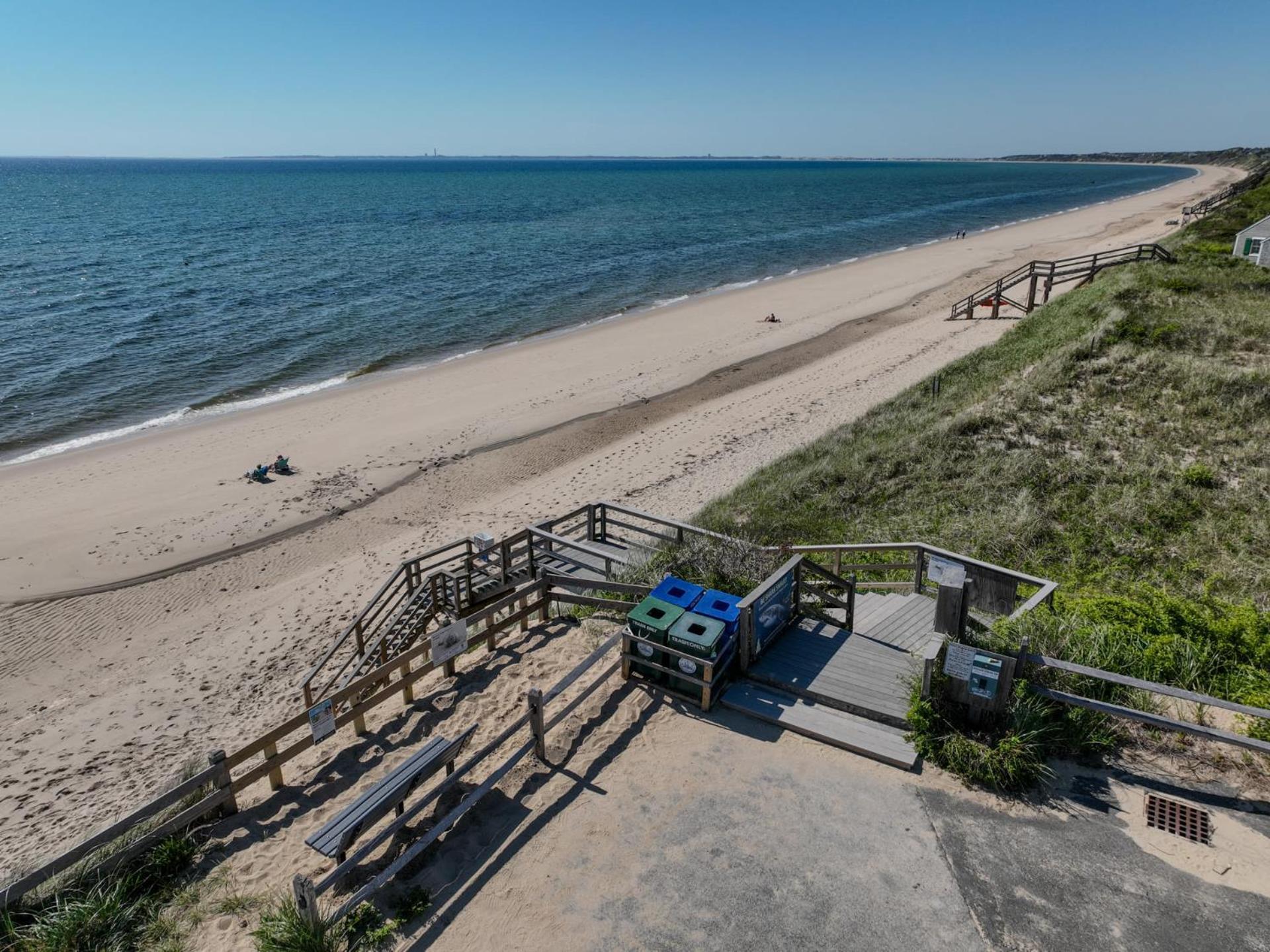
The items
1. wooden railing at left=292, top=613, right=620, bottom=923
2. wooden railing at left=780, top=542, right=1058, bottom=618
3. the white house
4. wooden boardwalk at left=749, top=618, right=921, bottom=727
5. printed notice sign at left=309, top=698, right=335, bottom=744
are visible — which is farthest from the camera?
the white house

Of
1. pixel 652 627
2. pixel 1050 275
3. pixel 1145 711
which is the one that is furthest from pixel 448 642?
pixel 1050 275

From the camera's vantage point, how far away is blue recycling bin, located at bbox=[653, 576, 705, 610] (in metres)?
9.62

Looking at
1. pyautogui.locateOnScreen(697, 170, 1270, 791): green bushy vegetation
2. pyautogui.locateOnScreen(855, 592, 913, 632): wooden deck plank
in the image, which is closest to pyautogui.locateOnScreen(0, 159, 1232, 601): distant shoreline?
pyautogui.locateOnScreen(697, 170, 1270, 791): green bushy vegetation

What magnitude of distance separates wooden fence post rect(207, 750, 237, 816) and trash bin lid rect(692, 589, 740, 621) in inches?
214

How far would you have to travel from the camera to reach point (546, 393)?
29.3 m

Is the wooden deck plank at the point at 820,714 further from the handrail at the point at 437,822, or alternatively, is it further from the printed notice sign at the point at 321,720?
the printed notice sign at the point at 321,720

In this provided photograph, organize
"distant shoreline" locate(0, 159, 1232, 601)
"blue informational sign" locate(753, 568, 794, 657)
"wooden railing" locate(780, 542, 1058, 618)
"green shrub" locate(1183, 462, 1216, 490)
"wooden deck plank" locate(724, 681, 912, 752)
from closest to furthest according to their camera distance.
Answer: "wooden deck plank" locate(724, 681, 912, 752)
"blue informational sign" locate(753, 568, 794, 657)
"wooden railing" locate(780, 542, 1058, 618)
"green shrub" locate(1183, 462, 1216, 490)
"distant shoreline" locate(0, 159, 1232, 601)

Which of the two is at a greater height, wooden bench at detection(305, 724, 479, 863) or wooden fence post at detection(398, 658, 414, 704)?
wooden bench at detection(305, 724, 479, 863)

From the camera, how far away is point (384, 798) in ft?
23.5

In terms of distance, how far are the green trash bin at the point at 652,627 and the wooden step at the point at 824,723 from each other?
911mm

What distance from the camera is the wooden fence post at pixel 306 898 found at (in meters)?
5.89

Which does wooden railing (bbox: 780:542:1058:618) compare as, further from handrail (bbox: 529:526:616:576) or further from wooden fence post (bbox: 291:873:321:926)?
wooden fence post (bbox: 291:873:321:926)

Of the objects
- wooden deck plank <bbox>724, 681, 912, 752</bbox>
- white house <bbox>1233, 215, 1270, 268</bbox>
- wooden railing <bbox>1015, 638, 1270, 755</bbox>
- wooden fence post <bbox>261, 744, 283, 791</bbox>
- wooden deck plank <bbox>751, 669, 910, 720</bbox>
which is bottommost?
wooden fence post <bbox>261, 744, 283, 791</bbox>

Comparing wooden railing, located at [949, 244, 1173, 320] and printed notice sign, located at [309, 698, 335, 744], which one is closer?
printed notice sign, located at [309, 698, 335, 744]
